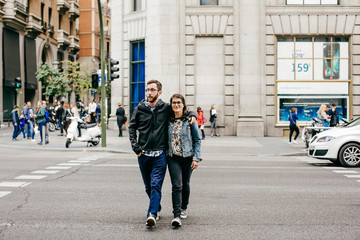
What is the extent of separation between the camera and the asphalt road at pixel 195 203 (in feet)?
19.2

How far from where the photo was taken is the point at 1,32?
3656 cm

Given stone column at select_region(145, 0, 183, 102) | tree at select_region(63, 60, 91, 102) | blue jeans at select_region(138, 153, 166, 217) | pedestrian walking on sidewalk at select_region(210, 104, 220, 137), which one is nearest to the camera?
blue jeans at select_region(138, 153, 166, 217)

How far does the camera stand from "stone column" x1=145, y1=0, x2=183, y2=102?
25172 mm

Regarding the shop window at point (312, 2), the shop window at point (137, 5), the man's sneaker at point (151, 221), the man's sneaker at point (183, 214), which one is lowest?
the man's sneaker at point (183, 214)

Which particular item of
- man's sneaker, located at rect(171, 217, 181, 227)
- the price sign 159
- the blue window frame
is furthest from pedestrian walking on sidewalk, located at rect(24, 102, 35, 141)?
man's sneaker, located at rect(171, 217, 181, 227)

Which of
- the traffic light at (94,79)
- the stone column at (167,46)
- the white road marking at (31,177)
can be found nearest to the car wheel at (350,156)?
the white road marking at (31,177)

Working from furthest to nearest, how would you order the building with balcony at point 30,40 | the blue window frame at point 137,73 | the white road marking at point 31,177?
the building with balcony at point 30,40, the blue window frame at point 137,73, the white road marking at point 31,177

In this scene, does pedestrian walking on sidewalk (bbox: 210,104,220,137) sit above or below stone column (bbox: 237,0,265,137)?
below

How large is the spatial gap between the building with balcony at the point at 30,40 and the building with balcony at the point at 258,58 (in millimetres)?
16471

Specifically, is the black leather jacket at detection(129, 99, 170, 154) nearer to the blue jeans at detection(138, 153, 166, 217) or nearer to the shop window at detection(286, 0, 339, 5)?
the blue jeans at detection(138, 153, 166, 217)

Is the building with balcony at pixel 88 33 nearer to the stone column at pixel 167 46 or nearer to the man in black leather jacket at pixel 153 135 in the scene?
the stone column at pixel 167 46

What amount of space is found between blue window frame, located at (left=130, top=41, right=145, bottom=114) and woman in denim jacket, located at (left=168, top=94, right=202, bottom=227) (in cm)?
2093

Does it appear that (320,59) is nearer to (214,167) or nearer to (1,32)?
(214,167)

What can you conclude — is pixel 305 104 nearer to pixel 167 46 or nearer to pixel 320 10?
pixel 320 10
